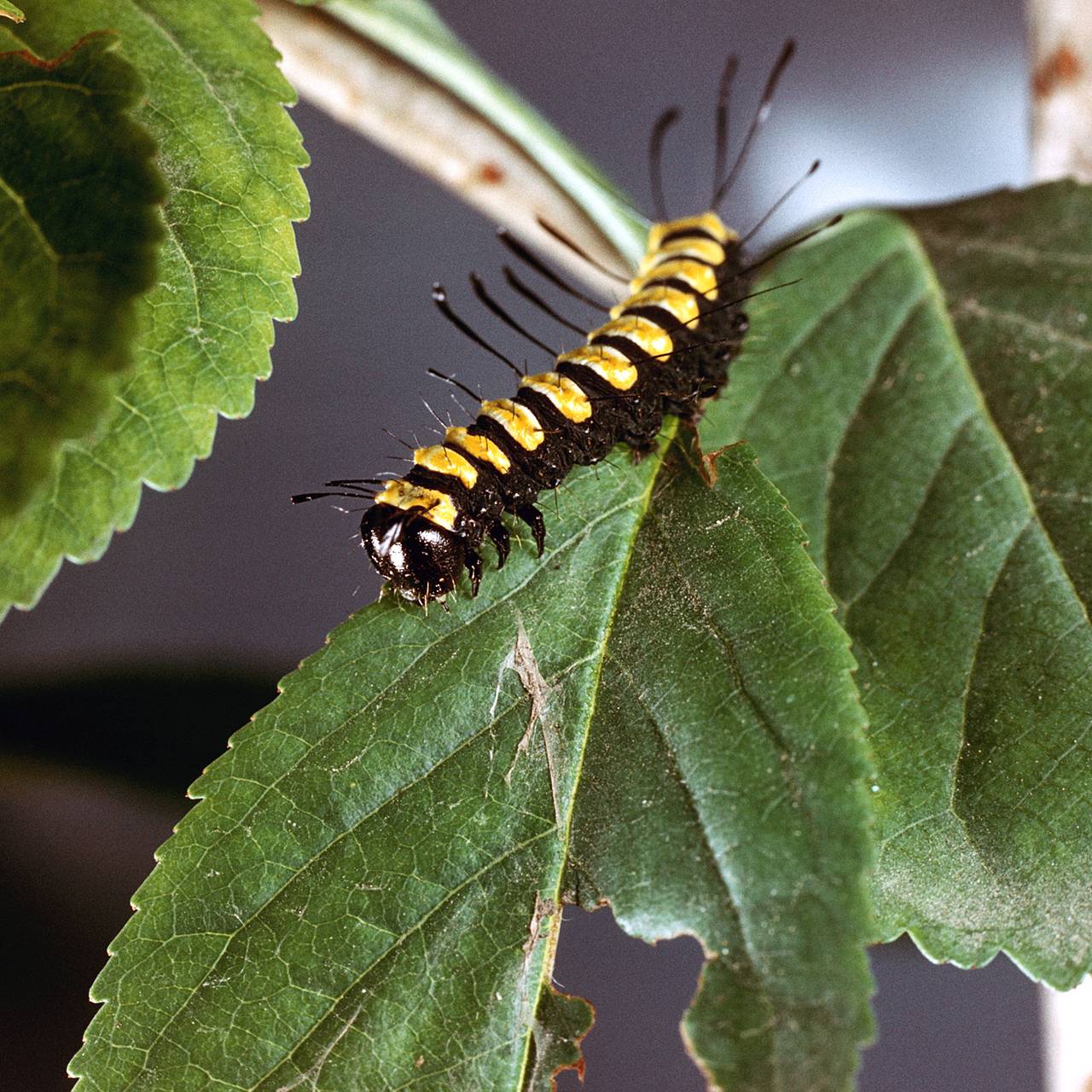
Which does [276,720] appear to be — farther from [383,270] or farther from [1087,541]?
[383,270]

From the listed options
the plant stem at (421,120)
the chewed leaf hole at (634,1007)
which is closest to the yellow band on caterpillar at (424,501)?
the plant stem at (421,120)

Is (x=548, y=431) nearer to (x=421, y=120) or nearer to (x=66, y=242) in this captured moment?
(x=66, y=242)

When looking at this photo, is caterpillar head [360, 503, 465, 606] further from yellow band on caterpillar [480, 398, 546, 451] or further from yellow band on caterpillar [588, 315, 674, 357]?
yellow band on caterpillar [588, 315, 674, 357]

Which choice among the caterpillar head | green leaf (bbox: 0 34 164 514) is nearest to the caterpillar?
the caterpillar head

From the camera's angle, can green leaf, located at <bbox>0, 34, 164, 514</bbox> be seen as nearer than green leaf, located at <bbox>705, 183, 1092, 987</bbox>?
Yes

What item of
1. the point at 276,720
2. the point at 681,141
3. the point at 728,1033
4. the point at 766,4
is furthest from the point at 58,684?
the point at 766,4

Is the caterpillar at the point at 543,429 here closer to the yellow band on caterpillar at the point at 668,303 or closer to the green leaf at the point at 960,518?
the yellow band on caterpillar at the point at 668,303
